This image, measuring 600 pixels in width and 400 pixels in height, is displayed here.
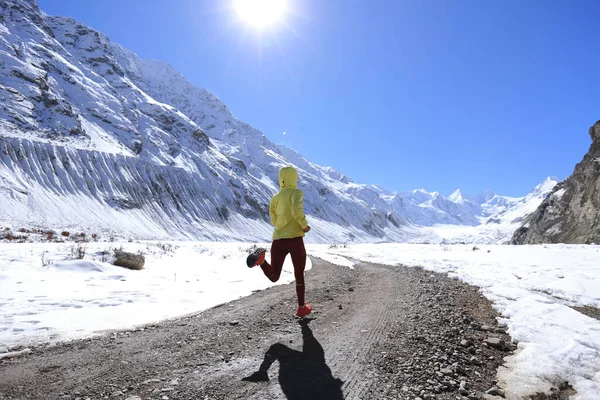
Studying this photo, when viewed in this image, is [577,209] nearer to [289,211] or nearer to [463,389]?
[289,211]

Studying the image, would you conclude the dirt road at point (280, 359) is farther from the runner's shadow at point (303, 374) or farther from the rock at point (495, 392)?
the rock at point (495, 392)

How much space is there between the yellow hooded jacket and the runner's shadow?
7.45 ft

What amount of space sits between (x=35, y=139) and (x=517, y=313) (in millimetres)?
130263

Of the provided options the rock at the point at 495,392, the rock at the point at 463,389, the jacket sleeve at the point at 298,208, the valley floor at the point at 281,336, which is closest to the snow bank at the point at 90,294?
the valley floor at the point at 281,336

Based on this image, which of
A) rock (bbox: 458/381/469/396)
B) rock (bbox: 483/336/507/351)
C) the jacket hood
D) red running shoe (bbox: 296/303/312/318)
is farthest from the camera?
the jacket hood

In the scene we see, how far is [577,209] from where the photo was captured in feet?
139

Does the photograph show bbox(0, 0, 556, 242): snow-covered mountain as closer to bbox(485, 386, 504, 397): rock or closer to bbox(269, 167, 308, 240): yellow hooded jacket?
bbox(269, 167, 308, 240): yellow hooded jacket

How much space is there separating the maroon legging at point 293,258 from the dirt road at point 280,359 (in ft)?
2.06

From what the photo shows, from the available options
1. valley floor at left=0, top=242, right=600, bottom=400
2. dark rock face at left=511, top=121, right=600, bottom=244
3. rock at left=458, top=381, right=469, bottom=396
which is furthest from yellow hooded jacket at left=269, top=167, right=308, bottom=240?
dark rock face at left=511, top=121, right=600, bottom=244

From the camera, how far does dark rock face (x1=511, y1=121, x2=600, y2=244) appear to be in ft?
124

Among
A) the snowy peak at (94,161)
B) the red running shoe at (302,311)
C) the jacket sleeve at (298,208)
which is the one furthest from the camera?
the snowy peak at (94,161)

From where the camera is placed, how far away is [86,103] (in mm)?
146625

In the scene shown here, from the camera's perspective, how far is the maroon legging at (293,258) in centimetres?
606

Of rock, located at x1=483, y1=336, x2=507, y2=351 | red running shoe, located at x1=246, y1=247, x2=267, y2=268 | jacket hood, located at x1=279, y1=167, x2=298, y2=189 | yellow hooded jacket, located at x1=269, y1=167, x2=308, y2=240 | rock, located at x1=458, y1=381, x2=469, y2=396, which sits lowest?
rock, located at x1=458, y1=381, x2=469, y2=396
